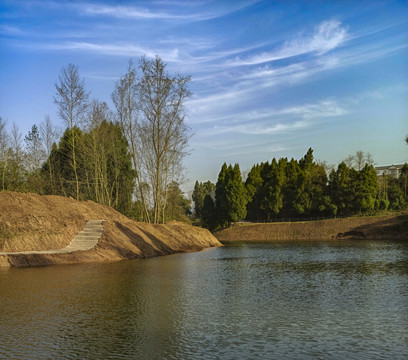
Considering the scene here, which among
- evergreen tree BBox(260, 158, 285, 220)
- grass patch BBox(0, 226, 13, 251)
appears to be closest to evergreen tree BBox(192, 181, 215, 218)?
evergreen tree BBox(260, 158, 285, 220)

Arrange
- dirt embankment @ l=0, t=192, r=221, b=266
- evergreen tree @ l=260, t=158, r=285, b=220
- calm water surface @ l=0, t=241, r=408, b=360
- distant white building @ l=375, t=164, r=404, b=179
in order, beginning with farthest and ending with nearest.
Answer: distant white building @ l=375, t=164, r=404, b=179 < evergreen tree @ l=260, t=158, r=285, b=220 < dirt embankment @ l=0, t=192, r=221, b=266 < calm water surface @ l=0, t=241, r=408, b=360

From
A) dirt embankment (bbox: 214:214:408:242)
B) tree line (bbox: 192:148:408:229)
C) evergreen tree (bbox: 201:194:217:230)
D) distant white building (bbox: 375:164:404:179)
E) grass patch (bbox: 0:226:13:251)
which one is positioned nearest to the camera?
grass patch (bbox: 0:226:13:251)

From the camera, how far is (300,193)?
61.0 m

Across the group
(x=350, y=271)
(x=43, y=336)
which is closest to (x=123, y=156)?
(x=350, y=271)

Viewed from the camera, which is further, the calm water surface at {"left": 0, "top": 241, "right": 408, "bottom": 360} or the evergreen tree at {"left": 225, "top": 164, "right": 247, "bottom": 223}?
the evergreen tree at {"left": 225, "top": 164, "right": 247, "bottom": 223}

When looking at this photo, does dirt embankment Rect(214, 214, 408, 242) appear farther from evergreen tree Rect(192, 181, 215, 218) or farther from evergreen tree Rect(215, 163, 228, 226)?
evergreen tree Rect(192, 181, 215, 218)

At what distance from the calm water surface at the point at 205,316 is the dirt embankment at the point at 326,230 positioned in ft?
120

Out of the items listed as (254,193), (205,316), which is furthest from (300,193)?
(205,316)

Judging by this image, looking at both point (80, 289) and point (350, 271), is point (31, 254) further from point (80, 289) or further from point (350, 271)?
point (350, 271)

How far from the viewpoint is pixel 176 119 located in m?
35.8

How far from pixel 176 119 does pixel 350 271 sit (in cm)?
2293

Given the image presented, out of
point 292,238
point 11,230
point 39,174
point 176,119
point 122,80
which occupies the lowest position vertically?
point 292,238

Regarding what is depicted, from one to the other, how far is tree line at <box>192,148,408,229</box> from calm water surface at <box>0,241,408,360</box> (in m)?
44.4

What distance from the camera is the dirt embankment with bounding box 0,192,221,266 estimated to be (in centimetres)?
2169
